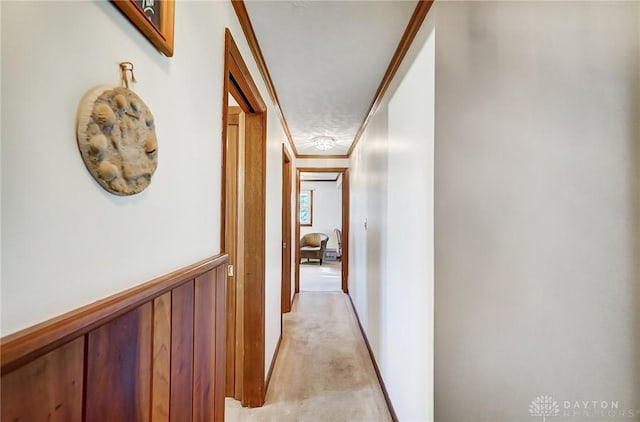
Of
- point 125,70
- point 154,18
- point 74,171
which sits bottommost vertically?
point 74,171

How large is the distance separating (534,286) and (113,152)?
1.44 metres

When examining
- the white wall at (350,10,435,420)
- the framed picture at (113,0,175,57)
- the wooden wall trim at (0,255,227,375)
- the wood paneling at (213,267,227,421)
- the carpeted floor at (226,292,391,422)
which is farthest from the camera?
the carpeted floor at (226,292,391,422)

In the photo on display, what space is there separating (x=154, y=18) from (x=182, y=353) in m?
0.95

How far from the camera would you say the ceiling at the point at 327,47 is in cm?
142

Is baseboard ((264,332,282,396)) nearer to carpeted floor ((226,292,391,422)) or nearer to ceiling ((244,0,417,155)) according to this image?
carpeted floor ((226,292,391,422))

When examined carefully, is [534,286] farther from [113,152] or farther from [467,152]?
[113,152]

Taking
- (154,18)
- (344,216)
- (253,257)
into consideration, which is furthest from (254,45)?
(344,216)

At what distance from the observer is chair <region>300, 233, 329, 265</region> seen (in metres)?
7.57

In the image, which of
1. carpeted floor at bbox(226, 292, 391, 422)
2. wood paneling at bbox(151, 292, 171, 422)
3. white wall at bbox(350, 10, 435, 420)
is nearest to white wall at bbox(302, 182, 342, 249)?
carpeted floor at bbox(226, 292, 391, 422)

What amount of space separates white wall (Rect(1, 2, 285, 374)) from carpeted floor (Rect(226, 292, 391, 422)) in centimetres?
163

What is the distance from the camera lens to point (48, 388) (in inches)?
18.5

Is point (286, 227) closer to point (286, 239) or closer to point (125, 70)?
point (286, 239)

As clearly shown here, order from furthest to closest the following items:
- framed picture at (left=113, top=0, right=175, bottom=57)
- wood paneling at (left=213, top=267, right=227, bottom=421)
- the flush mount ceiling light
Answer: the flush mount ceiling light
wood paneling at (left=213, top=267, right=227, bottom=421)
framed picture at (left=113, top=0, right=175, bottom=57)

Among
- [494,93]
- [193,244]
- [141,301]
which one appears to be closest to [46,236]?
Answer: [141,301]
